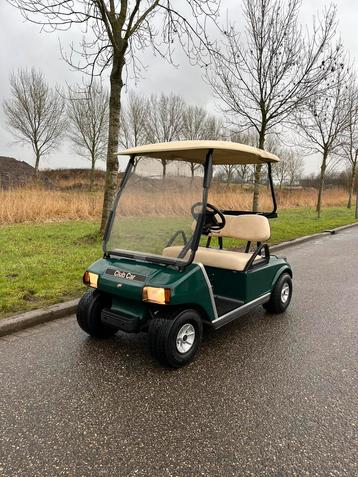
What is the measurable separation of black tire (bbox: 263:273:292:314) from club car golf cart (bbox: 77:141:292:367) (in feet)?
0.04

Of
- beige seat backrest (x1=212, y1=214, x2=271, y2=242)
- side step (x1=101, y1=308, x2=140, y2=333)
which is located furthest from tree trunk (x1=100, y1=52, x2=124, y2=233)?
side step (x1=101, y1=308, x2=140, y2=333)

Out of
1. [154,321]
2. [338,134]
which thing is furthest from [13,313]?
[338,134]

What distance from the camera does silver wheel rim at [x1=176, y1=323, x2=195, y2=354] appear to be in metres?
2.61

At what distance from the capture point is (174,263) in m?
2.71

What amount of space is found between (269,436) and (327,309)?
242cm

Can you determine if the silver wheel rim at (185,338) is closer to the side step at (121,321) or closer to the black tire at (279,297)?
the side step at (121,321)

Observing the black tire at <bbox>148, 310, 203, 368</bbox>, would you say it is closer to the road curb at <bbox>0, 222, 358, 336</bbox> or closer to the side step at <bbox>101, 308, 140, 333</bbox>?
the side step at <bbox>101, 308, 140, 333</bbox>

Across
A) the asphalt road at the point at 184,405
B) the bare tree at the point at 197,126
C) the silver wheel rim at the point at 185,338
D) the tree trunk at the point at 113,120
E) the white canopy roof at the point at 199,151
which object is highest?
the bare tree at the point at 197,126

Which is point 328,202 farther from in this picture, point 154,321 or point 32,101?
point 154,321

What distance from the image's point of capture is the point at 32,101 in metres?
19.3

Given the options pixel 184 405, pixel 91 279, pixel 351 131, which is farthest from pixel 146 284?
pixel 351 131

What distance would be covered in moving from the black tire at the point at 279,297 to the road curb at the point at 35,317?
212cm

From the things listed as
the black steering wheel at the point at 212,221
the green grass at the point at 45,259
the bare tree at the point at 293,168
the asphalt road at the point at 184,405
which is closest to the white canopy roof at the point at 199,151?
the black steering wheel at the point at 212,221

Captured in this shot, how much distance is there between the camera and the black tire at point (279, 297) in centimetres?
375
